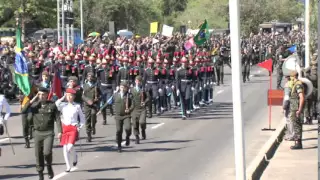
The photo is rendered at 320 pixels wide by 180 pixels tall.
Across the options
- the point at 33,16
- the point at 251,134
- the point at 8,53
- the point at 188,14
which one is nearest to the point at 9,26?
the point at 33,16

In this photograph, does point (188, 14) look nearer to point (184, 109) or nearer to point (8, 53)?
point (8, 53)

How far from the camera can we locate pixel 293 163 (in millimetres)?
15781

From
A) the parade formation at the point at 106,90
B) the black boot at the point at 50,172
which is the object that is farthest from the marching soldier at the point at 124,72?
the black boot at the point at 50,172

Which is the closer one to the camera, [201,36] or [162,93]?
[162,93]

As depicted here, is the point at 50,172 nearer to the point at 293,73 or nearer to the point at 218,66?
the point at 293,73

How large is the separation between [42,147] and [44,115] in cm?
59

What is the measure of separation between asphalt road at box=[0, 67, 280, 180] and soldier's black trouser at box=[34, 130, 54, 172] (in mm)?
705

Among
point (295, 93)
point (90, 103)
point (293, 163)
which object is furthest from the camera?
point (90, 103)

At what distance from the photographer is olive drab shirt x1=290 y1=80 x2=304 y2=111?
17266 millimetres

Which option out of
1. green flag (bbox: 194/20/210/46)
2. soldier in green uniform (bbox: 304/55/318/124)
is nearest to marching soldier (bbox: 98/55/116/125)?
soldier in green uniform (bbox: 304/55/318/124)

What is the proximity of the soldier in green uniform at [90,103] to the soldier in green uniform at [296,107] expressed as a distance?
5072 millimetres

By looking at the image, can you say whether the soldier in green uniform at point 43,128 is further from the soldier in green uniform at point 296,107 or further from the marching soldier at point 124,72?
the marching soldier at point 124,72

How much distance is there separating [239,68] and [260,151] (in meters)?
5.78

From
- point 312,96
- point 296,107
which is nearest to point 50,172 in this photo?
point 296,107
